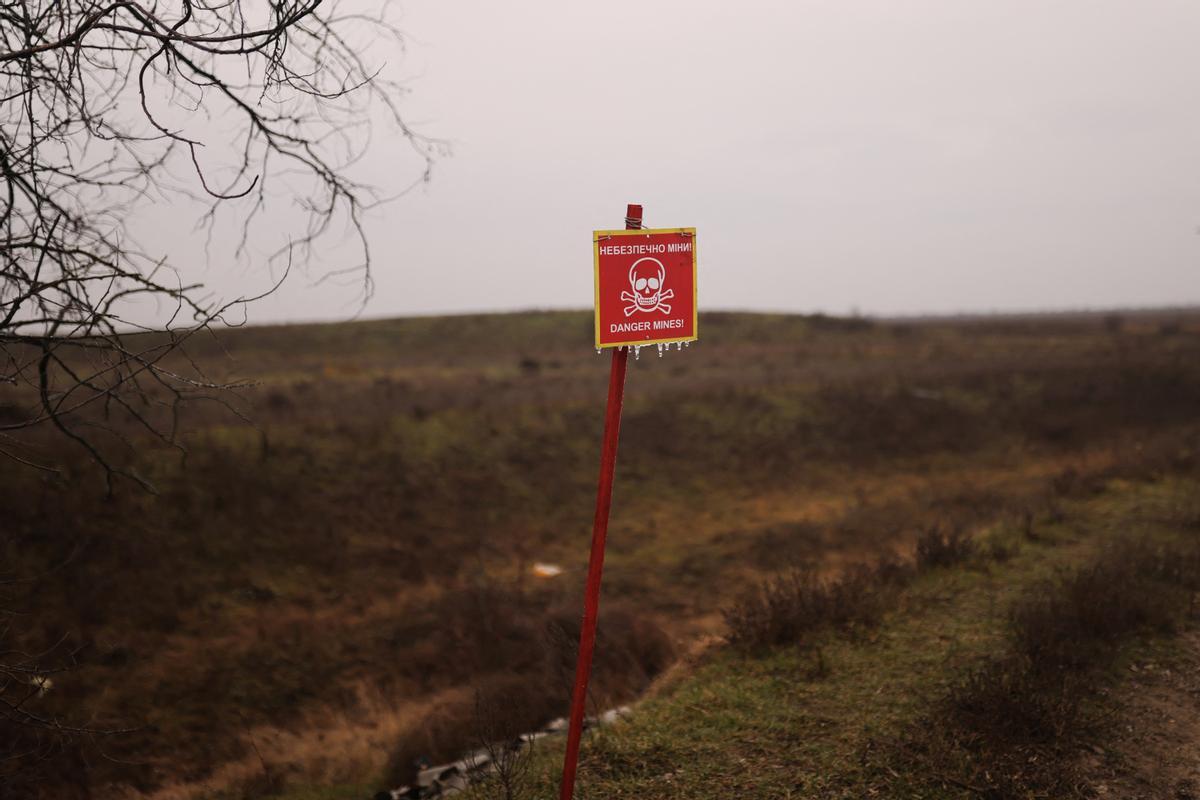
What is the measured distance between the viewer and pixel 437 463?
15.0 m

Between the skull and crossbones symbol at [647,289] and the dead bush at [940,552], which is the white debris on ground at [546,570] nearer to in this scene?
the dead bush at [940,552]

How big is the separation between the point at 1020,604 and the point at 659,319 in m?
5.14

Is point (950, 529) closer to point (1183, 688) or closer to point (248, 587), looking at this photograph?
point (1183, 688)

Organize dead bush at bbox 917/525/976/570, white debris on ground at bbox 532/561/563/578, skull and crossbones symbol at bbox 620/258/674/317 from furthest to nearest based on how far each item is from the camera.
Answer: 1. white debris on ground at bbox 532/561/563/578
2. dead bush at bbox 917/525/976/570
3. skull and crossbones symbol at bbox 620/258/674/317

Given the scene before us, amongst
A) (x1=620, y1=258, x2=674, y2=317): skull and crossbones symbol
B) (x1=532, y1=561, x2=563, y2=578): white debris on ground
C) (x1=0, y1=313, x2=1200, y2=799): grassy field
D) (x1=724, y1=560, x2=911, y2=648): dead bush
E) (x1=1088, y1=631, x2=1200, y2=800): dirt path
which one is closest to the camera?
(x1=620, y1=258, x2=674, y2=317): skull and crossbones symbol

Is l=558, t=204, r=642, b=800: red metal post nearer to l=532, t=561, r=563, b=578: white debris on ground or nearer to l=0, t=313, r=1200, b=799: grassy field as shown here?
l=0, t=313, r=1200, b=799: grassy field

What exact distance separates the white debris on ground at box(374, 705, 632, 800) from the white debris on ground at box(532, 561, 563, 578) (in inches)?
213


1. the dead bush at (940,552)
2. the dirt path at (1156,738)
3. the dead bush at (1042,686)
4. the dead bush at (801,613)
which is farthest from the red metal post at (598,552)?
the dead bush at (940,552)

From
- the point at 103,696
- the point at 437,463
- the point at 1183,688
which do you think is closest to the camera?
Result: the point at 1183,688

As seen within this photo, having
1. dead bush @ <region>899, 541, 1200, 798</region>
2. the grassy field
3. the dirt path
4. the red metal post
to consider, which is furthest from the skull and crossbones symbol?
the dirt path

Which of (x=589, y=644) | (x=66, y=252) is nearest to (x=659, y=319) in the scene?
(x=589, y=644)

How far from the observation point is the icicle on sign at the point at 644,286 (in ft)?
11.0

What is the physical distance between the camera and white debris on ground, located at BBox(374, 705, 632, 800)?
502 cm

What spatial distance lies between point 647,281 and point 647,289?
0.13 ft
